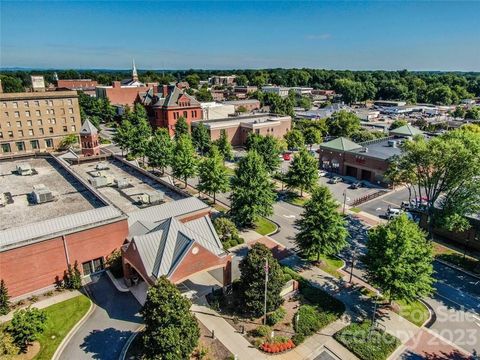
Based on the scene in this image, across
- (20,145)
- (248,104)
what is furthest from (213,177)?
(248,104)

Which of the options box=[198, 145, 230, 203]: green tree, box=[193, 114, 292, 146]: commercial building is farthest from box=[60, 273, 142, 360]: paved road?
box=[193, 114, 292, 146]: commercial building

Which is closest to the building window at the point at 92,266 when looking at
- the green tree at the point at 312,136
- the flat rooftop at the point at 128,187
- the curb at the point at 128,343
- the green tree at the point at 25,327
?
the flat rooftop at the point at 128,187

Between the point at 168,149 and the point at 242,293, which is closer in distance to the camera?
the point at 242,293

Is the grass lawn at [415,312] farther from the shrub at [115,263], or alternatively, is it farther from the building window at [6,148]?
the building window at [6,148]

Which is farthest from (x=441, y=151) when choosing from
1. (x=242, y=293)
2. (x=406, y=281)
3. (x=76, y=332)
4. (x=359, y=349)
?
(x=76, y=332)

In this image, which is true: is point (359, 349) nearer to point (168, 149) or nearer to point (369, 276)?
point (369, 276)

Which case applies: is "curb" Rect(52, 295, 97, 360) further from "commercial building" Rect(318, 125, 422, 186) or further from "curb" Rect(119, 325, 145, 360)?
"commercial building" Rect(318, 125, 422, 186)

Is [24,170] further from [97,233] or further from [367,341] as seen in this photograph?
[367,341]
